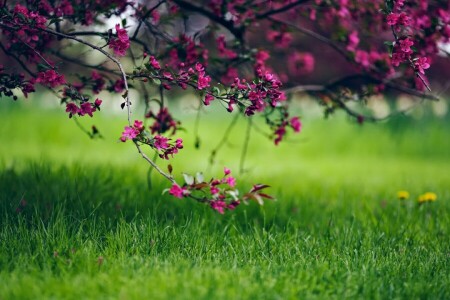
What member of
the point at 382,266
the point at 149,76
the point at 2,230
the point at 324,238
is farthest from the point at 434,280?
the point at 2,230

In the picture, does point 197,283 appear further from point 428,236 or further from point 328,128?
point 328,128

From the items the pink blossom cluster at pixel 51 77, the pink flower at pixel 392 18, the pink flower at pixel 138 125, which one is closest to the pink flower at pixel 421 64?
the pink flower at pixel 392 18

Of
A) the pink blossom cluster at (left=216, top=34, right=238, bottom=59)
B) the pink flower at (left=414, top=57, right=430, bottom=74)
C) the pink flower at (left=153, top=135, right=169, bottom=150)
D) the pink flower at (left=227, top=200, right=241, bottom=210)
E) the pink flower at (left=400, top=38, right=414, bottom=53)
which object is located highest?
the pink blossom cluster at (left=216, top=34, right=238, bottom=59)

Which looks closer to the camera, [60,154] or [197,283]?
[197,283]

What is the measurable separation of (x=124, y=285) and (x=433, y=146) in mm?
7478

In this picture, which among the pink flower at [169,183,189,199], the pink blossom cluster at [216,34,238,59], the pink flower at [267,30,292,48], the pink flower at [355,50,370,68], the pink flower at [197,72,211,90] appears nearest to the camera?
the pink flower at [169,183,189,199]

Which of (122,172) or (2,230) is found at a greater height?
(122,172)

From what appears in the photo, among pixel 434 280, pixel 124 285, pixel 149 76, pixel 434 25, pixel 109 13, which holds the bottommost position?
pixel 124 285

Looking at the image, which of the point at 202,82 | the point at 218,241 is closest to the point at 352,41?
the point at 202,82

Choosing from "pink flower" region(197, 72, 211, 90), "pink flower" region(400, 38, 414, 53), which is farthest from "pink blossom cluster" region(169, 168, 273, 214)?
"pink flower" region(400, 38, 414, 53)

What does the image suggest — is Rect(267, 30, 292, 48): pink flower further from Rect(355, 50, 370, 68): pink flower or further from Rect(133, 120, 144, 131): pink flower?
Rect(133, 120, 144, 131): pink flower

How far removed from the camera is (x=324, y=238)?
312cm

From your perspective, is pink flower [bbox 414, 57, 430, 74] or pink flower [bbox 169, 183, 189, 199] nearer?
pink flower [bbox 169, 183, 189, 199]

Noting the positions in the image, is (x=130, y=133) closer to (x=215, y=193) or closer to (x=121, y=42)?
(x=215, y=193)
